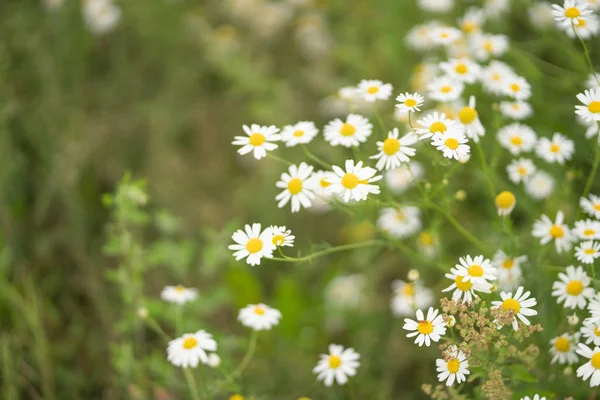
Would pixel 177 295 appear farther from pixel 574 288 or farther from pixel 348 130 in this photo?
pixel 574 288

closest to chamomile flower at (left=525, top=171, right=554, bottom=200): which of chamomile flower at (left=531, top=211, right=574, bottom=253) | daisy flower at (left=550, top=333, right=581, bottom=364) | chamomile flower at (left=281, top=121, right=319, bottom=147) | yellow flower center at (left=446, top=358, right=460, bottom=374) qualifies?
chamomile flower at (left=531, top=211, right=574, bottom=253)

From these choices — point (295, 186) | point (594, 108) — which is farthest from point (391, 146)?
point (594, 108)

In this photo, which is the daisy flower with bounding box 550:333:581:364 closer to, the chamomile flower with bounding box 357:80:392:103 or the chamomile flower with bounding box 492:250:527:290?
the chamomile flower with bounding box 492:250:527:290

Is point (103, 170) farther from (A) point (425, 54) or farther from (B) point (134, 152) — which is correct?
(A) point (425, 54)

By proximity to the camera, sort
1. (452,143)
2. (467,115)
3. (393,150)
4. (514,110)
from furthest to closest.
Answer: (514,110) → (467,115) → (393,150) → (452,143)

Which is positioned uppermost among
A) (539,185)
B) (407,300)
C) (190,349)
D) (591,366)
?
(539,185)

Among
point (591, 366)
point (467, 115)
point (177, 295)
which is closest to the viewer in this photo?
point (591, 366)
